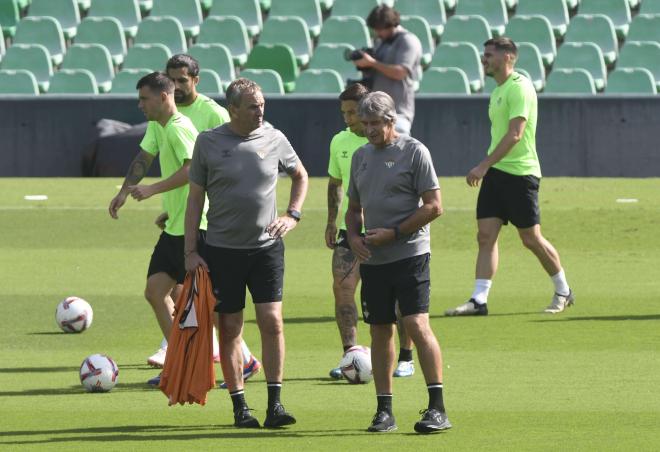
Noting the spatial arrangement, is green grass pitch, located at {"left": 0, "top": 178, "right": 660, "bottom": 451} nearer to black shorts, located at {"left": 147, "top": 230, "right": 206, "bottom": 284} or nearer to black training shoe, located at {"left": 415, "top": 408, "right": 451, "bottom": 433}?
black training shoe, located at {"left": 415, "top": 408, "right": 451, "bottom": 433}

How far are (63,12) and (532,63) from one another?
8825 mm

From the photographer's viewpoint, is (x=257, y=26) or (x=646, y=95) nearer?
(x=646, y=95)

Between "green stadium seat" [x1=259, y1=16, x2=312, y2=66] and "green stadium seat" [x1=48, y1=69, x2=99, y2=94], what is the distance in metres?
3.12

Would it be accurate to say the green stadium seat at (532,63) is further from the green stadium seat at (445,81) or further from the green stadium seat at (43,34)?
the green stadium seat at (43,34)

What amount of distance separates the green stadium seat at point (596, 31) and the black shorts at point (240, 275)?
19444 millimetres

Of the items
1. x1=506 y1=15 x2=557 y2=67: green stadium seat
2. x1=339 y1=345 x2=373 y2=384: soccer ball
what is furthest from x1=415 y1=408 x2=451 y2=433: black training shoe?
x1=506 y1=15 x2=557 y2=67: green stadium seat

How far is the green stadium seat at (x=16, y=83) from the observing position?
26.4 meters

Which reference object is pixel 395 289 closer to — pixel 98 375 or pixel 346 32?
pixel 98 375

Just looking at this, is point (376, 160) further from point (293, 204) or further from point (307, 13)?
point (307, 13)

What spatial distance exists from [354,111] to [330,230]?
2.82 ft

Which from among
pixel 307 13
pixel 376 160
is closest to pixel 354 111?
pixel 376 160

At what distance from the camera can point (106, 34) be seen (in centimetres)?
2855

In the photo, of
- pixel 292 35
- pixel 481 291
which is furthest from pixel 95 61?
pixel 481 291

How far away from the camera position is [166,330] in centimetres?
1028
